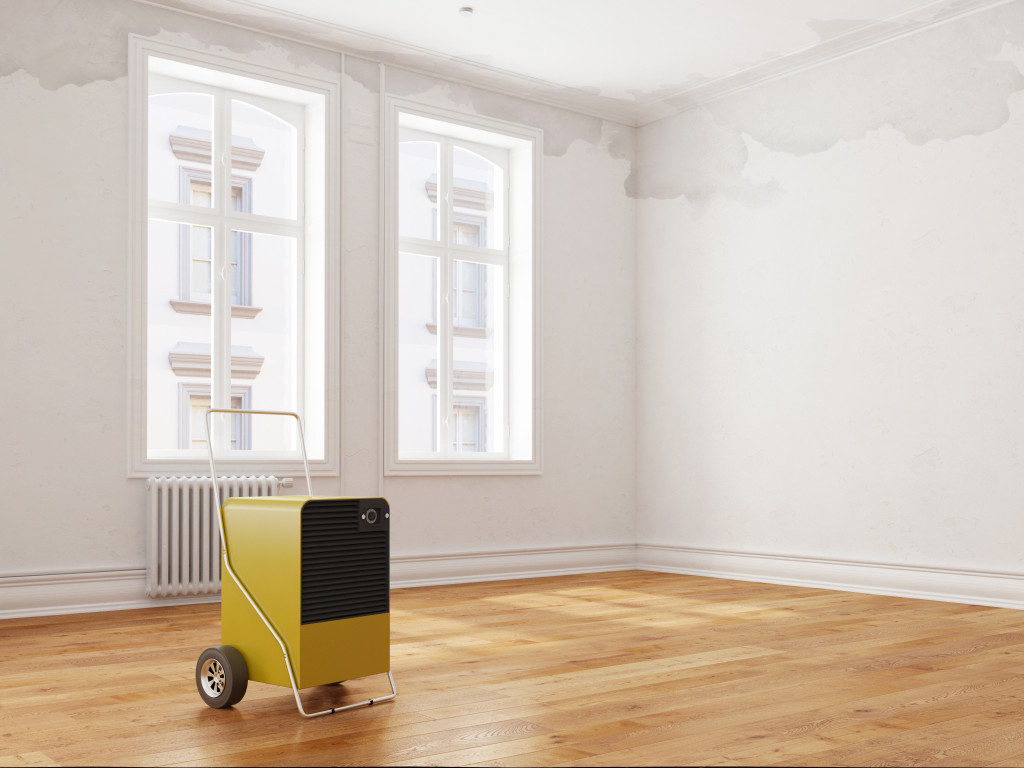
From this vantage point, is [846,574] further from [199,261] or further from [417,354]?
[199,261]

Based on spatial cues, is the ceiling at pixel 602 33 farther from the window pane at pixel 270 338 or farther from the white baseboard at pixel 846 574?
the white baseboard at pixel 846 574

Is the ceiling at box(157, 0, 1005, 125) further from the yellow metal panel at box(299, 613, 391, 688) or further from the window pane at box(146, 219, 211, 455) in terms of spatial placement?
the yellow metal panel at box(299, 613, 391, 688)

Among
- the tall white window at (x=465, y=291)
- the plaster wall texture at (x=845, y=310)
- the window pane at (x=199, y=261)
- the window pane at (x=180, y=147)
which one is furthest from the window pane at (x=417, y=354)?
the plaster wall texture at (x=845, y=310)

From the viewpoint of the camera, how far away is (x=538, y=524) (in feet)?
21.3

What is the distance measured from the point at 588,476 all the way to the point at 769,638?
2815 mm

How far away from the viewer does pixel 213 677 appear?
285 cm

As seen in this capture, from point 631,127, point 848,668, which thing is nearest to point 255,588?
point 848,668

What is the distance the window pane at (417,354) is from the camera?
6301 millimetres

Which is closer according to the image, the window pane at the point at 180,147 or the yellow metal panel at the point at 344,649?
the yellow metal panel at the point at 344,649

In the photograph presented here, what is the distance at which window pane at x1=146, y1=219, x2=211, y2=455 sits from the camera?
538cm

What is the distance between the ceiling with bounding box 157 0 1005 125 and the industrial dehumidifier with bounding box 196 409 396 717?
348 centimetres

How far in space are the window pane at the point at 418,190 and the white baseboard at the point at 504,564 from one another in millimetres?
2113

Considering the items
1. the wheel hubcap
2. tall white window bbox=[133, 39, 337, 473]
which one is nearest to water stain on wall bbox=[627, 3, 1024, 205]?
tall white window bbox=[133, 39, 337, 473]

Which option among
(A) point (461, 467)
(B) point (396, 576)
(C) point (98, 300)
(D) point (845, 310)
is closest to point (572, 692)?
(B) point (396, 576)
